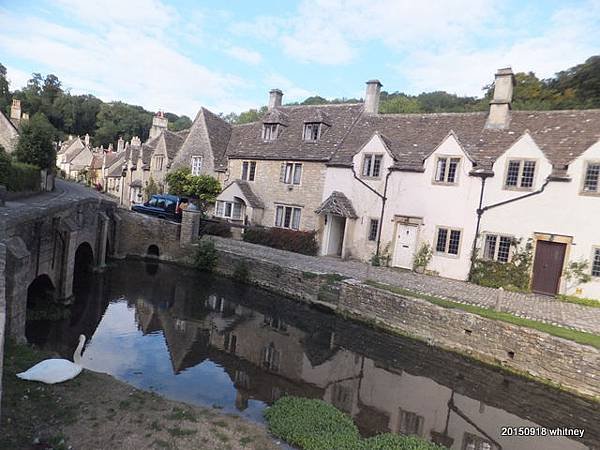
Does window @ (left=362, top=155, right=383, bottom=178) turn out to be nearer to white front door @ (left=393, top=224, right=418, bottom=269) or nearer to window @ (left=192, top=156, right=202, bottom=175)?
white front door @ (left=393, top=224, right=418, bottom=269)

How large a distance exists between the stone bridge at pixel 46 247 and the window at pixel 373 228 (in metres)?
15.8

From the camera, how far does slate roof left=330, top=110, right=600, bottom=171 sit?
2046 centimetres

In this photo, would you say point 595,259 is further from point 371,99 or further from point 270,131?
point 270,131

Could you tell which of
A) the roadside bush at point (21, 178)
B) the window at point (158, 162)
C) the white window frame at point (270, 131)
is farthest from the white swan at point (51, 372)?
the window at point (158, 162)

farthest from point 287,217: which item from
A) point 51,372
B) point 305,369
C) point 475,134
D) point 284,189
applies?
point 51,372

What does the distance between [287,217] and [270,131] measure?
750 centimetres

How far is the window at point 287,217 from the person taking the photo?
28703 mm

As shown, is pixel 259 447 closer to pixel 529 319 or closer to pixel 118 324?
pixel 118 324

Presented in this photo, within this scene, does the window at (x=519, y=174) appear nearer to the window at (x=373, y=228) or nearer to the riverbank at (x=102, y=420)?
the window at (x=373, y=228)

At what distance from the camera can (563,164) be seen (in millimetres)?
19672

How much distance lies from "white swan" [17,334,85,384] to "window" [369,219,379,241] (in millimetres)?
19154

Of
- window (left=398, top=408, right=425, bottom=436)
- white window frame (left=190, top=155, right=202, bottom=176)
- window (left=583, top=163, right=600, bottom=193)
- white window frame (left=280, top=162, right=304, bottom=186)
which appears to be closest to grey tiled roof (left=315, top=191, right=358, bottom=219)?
white window frame (left=280, top=162, right=304, bottom=186)

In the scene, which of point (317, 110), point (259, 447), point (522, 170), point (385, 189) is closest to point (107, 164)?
point (317, 110)

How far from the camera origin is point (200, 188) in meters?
32.9
